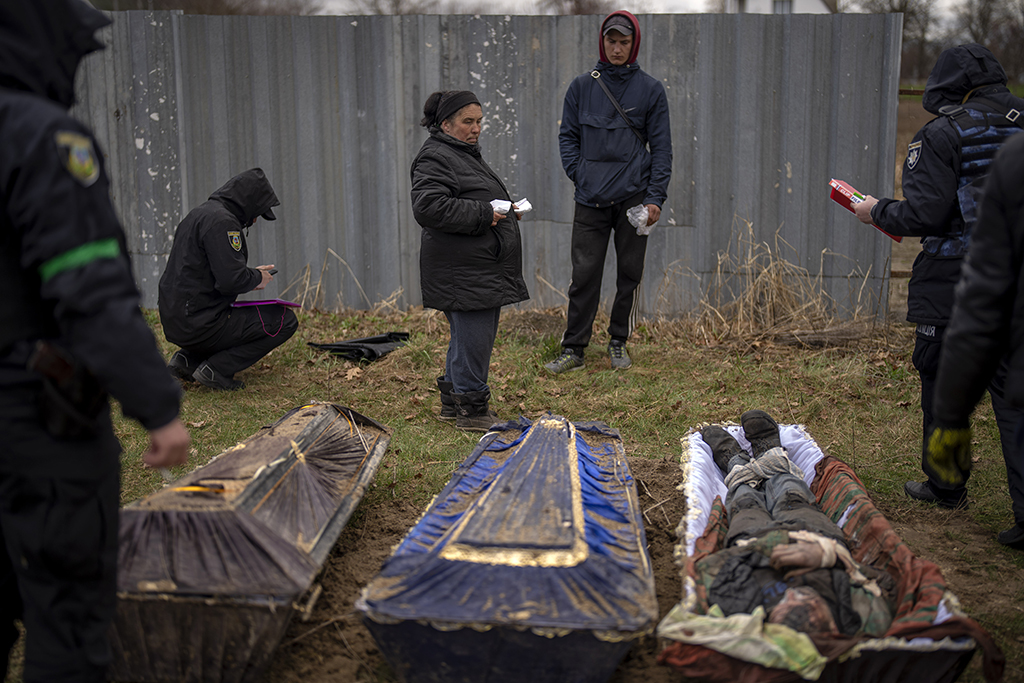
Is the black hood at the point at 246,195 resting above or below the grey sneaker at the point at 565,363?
above

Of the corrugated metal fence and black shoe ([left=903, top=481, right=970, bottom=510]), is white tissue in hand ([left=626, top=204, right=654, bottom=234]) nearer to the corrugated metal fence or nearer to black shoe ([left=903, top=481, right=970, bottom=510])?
the corrugated metal fence

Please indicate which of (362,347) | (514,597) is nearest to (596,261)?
(362,347)

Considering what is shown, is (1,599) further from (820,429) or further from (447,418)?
(820,429)

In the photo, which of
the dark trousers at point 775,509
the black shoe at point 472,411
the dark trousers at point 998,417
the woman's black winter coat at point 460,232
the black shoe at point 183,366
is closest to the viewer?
the dark trousers at point 775,509

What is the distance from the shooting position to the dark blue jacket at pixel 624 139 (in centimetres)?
607

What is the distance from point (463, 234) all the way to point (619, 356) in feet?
6.99

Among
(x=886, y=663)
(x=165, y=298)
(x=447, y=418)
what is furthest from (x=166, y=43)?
(x=886, y=663)

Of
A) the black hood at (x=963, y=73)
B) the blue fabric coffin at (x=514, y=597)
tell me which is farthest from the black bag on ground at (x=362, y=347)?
the black hood at (x=963, y=73)

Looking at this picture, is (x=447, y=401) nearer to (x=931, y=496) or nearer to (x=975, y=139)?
(x=931, y=496)

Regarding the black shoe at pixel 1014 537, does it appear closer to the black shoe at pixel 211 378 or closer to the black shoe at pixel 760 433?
the black shoe at pixel 760 433

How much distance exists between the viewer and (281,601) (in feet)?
7.94

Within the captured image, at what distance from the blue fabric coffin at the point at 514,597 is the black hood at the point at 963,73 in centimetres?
263

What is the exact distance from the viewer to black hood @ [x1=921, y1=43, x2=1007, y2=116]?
3.70 metres

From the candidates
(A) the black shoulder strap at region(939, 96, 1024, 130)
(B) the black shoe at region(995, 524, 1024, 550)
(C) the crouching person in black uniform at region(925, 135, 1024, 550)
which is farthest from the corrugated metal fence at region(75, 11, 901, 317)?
(C) the crouching person in black uniform at region(925, 135, 1024, 550)
